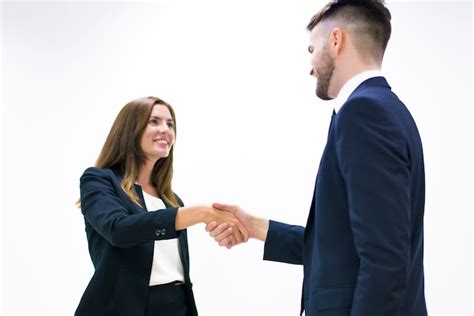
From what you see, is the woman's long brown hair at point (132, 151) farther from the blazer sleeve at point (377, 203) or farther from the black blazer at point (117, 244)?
the blazer sleeve at point (377, 203)

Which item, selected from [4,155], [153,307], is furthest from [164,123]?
[4,155]

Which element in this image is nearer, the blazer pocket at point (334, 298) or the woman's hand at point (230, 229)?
the blazer pocket at point (334, 298)

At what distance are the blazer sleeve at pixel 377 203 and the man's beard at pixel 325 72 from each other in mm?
322

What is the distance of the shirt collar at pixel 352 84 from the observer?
1.48 metres

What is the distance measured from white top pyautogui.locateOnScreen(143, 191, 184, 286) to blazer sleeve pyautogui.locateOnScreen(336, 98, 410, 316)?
1059 millimetres

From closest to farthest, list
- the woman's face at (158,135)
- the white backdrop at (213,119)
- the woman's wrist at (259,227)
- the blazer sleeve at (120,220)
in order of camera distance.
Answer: the blazer sleeve at (120,220) < the woman's wrist at (259,227) < the woman's face at (158,135) < the white backdrop at (213,119)

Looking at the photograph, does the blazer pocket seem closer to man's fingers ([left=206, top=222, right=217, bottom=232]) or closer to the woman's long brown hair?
man's fingers ([left=206, top=222, right=217, bottom=232])

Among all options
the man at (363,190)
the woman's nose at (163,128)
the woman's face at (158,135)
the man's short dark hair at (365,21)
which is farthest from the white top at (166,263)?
the man's short dark hair at (365,21)

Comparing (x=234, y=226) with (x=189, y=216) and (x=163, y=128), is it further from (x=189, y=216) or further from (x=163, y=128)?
(x=163, y=128)

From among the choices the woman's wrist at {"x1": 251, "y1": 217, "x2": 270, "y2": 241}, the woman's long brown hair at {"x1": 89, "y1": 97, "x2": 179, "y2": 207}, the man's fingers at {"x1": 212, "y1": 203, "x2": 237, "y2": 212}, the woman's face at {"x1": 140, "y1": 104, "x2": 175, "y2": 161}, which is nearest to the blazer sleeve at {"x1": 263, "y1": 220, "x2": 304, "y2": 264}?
the woman's wrist at {"x1": 251, "y1": 217, "x2": 270, "y2": 241}

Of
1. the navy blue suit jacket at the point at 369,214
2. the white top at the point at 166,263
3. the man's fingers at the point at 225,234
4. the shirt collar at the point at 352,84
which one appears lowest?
the white top at the point at 166,263

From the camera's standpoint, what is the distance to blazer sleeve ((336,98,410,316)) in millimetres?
1177

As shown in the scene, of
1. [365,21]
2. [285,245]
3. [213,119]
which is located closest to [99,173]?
[285,245]

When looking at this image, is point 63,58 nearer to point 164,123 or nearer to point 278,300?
point 164,123
